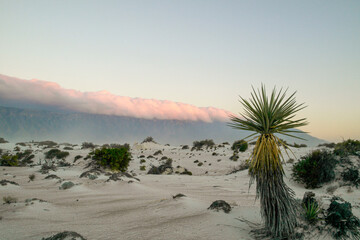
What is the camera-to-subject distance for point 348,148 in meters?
13.6

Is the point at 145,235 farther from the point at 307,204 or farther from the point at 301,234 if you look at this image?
the point at 307,204

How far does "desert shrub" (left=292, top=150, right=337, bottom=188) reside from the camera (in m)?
11.5

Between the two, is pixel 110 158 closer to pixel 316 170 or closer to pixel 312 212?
pixel 316 170

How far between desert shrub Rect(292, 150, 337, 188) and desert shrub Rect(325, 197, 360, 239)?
7.79m

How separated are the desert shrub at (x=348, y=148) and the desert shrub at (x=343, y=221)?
31.6 feet

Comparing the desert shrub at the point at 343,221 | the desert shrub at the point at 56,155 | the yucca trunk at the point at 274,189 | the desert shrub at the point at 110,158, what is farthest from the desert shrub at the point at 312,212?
the desert shrub at the point at 56,155

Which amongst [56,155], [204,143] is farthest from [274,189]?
[204,143]

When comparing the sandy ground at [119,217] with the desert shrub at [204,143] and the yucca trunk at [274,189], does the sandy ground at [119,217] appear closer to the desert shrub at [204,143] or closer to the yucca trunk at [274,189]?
the yucca trunk at [274,189]

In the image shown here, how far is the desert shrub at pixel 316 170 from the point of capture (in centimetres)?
1147

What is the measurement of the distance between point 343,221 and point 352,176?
793 cm

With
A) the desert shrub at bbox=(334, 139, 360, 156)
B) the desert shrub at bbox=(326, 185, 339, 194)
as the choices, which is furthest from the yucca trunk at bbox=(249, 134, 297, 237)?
the desert shrub at bbox=(334, 139, 360, 156)

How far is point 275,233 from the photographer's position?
179 inches

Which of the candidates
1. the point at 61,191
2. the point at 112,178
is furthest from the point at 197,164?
the point at 61,191

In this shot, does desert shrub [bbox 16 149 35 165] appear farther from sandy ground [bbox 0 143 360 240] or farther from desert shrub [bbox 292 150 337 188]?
desert shrub [bbox 292 150 337 188]
